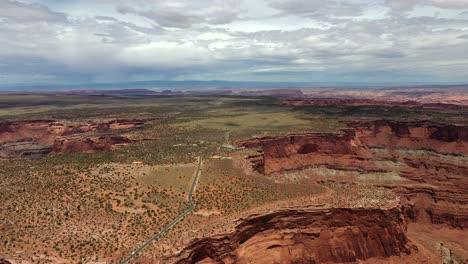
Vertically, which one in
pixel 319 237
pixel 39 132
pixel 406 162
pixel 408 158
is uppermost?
pixel 39 132

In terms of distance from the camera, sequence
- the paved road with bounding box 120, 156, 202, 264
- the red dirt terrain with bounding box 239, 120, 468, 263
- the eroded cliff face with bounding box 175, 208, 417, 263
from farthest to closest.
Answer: the red dirt terrain with bounding box 239, 120, 468, 263 < the eroded cliff face with bounding box 175, 208, 417, 263 < the paved road with bounding box 120, 156, 202, 264

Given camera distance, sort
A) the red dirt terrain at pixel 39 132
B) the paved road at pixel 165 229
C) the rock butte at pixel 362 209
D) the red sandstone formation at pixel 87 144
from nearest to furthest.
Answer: the paved road at pixel 165 229 → the rock butte at pixel 362 209 → the red sandstone formation at pixel 87 144 → the red dirt terrain at pixel 39 132

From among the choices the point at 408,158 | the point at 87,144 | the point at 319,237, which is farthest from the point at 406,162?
the point at 87,144

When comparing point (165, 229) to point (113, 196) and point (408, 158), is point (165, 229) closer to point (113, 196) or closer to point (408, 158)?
point (113, 196)

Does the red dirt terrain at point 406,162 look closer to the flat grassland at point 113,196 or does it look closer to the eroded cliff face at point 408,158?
the eroded cliff face at point 408,158

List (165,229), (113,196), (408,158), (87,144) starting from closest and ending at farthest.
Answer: (165,229) < (113,196) < (87,144) < (408,158)

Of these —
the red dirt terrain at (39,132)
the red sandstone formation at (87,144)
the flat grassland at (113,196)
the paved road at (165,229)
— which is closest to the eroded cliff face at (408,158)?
the flat grassland at (113,196)

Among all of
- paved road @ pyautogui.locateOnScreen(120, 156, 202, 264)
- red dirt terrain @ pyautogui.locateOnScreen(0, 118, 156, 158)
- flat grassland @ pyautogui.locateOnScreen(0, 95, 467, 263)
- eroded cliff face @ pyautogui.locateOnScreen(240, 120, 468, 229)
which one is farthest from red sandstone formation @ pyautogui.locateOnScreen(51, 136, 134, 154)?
paved road @ pyautogui.locateOnScreen(120, 156, 202, 264)

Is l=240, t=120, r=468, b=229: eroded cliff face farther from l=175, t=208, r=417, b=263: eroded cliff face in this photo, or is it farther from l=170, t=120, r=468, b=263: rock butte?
l=175, t=208, r=417, b=263: eroded cliff face
